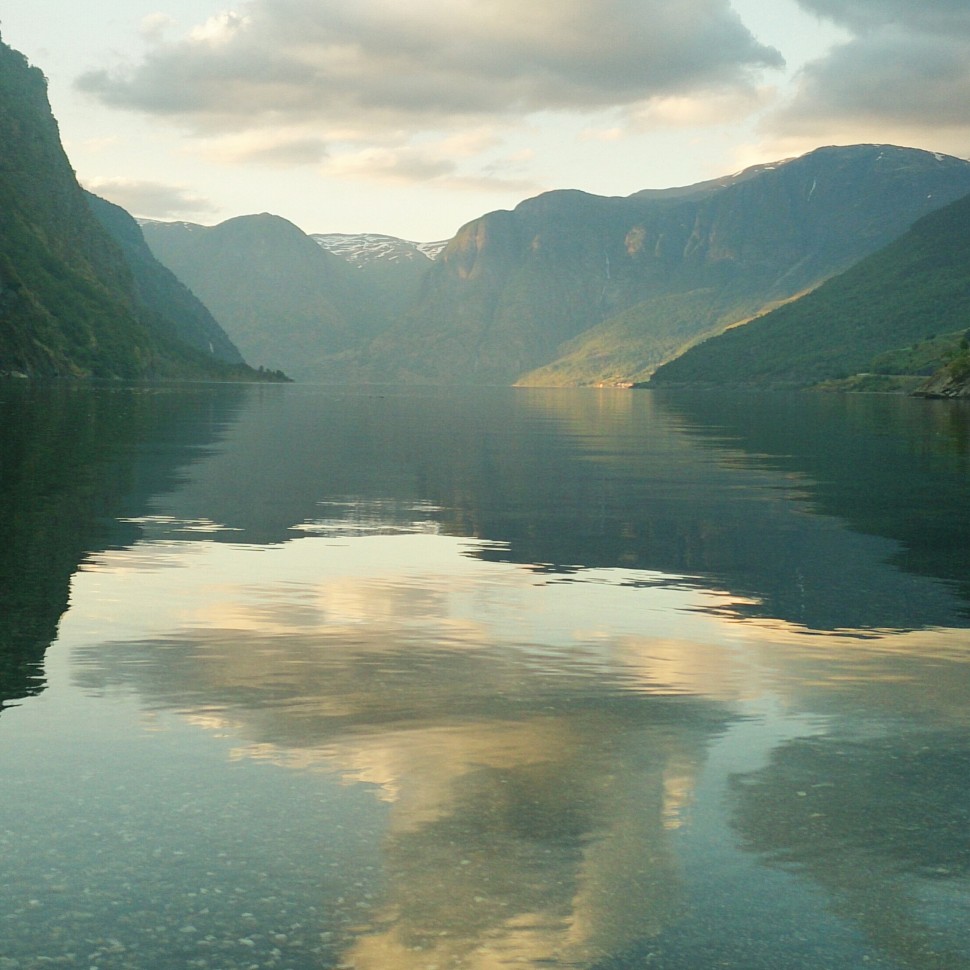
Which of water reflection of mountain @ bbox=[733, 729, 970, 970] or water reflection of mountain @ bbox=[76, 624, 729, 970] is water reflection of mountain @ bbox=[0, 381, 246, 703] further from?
water reflection of mountain @ bbox=[733, 729, 970, 970]

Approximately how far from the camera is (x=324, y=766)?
1127cm

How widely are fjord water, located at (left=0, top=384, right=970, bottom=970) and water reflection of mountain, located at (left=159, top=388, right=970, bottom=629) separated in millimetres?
253

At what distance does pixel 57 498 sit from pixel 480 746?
24.4m

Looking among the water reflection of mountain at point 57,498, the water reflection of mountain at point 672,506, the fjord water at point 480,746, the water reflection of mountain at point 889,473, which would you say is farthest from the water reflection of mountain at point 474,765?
the water reflection of mountain at point 889,473

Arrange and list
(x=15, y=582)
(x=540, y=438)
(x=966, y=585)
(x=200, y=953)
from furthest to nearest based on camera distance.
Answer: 1. (x=540, y=438)
2. (x=966, y=585)
3. (x=15, y=582)
4. (x=200, y=953)

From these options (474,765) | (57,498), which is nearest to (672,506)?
(57,498)

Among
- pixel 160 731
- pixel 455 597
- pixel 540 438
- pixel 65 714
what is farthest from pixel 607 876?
pixel 540 438

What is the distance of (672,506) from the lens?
3591 centimetres

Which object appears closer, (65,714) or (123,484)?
(65,714)

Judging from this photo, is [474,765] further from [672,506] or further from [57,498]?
[672,506]

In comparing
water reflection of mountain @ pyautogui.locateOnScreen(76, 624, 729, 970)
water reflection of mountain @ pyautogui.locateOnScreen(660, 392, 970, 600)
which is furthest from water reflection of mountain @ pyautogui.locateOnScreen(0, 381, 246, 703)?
water reflection of mountain @ pyautogui.locateOnScreen(660, 392, 970, 600)

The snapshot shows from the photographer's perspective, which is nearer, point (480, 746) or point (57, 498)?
point (480, 746)

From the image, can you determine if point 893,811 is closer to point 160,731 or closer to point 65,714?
point 160,731

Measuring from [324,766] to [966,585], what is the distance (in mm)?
15504
